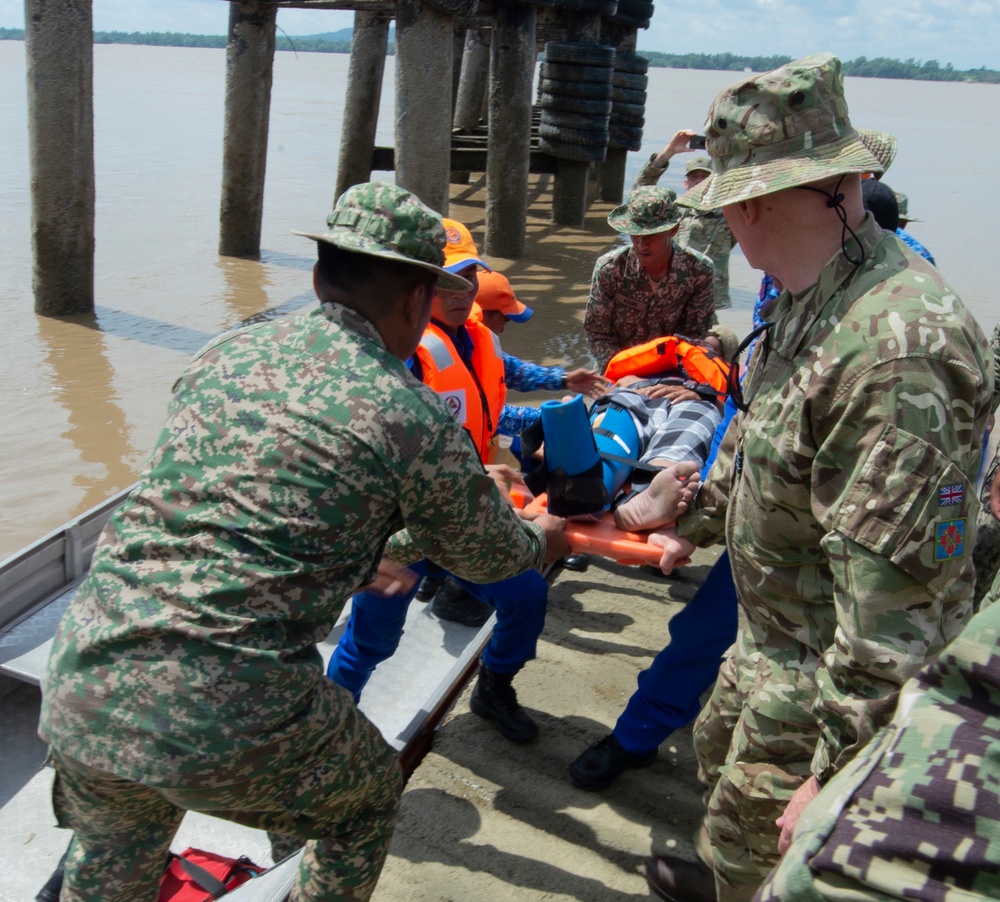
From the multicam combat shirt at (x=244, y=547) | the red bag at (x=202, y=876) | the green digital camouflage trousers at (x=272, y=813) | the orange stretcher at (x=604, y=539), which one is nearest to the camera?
the multicam combat shirt at (x=244, y=547)

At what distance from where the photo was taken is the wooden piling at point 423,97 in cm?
767

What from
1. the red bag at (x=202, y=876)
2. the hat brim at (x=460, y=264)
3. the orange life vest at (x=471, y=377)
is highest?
the hat brim at (x=460, y=264)

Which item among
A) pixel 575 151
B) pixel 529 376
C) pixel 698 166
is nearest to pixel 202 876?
pixel 529 376

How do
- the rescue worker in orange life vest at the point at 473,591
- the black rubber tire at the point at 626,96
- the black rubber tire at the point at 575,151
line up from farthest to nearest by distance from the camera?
the black rubber tire at the point at 626,96
the black rubber tire at the point at 575,151
the rescue worker in orange life vest at the point at 473,591

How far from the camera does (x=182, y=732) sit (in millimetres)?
1839

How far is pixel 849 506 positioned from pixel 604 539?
143cm

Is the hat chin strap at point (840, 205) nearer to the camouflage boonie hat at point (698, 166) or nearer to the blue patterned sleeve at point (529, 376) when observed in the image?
the blue patterned sleeve at point (529, 376)

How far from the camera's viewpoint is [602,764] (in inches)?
125

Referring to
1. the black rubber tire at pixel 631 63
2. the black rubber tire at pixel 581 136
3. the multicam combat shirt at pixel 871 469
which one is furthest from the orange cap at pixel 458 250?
the black rubber tire at pixel 631 63

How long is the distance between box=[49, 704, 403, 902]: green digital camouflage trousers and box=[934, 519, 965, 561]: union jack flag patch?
1244 mm

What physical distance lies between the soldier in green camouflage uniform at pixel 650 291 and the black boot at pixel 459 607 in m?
1.71

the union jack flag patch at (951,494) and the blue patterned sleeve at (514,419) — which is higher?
the union jack flag patch at (951,494)

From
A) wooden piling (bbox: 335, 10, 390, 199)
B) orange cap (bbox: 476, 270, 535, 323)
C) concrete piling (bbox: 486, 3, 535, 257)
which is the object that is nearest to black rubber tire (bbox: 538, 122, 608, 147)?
concrete piling (bbox: 486, 3, 535, 257)

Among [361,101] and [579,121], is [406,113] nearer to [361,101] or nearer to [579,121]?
[579,121]
